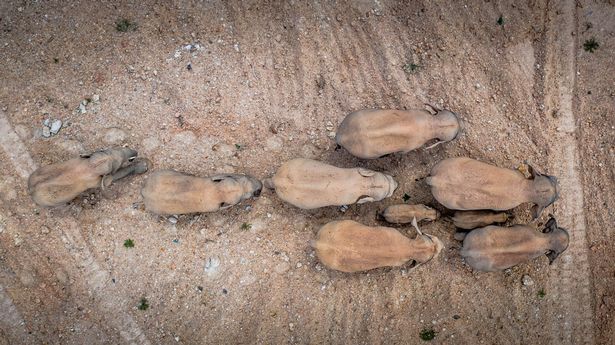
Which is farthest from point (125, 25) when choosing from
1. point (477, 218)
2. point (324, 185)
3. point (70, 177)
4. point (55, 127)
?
point (477, 218)

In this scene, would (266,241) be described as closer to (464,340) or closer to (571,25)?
(464,340)

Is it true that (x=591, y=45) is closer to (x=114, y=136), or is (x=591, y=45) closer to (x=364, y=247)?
(x=364, y=247)

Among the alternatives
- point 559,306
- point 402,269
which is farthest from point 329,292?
point 559,306

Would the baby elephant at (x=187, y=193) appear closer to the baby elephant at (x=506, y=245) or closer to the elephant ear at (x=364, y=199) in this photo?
the elephant ear at (x=364, y=199)

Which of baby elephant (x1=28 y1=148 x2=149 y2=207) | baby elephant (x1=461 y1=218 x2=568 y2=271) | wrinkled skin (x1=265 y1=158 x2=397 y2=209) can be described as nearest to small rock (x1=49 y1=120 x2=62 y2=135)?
baby elephant (x1=28 y1=148 x2=149 y2=207)

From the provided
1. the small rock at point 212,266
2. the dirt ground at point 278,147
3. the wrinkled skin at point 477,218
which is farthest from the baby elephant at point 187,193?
the wrinkled skin at point 477,218

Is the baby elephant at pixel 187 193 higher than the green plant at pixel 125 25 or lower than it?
lower
